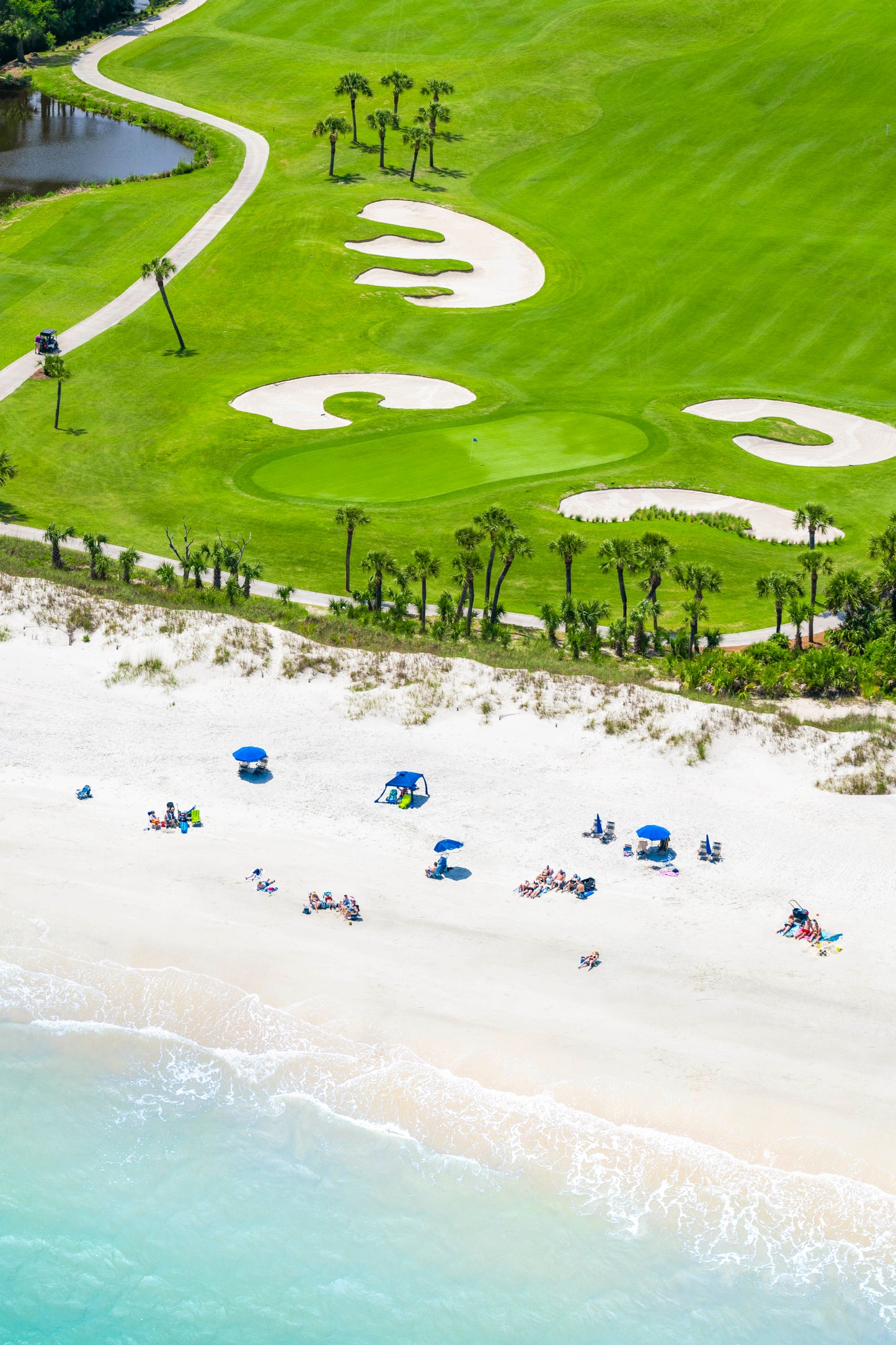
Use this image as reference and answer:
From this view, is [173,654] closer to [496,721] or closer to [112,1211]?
[496,721]

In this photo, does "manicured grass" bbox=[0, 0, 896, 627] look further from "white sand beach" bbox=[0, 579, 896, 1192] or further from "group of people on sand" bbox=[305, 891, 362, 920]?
"group of people on sand" bbox=[305, 891, 362, 920]

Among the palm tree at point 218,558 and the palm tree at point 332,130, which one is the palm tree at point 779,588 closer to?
the palm tree at point 218,558

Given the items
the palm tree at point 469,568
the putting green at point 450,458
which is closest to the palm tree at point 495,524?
the palm tree at point 469,568

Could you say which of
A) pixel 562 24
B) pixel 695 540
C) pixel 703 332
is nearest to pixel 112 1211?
pixel 695 540

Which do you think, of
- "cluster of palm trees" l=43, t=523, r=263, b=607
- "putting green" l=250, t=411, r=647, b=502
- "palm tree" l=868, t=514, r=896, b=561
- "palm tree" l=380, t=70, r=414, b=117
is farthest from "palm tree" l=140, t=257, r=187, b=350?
"palm tree" l=868, t=514, r=896, b=561

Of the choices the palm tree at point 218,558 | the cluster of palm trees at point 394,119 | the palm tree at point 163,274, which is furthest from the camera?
the cluster of palm trees at point 394,119

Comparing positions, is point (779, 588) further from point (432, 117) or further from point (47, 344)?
point (432, 117)

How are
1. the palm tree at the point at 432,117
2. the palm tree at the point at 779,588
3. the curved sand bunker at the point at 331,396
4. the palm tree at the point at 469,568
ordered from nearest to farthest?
the palm tree at the point at 469,568 < the palm tree at the point at 779,588 < the curved sand bunker at the point at 331,396 < the palm tree at the point at 432,117
